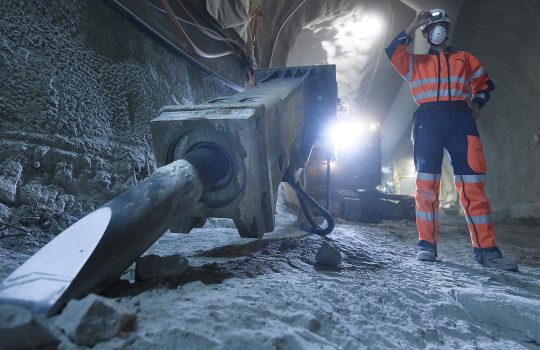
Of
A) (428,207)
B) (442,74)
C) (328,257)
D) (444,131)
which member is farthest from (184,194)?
(442,74)

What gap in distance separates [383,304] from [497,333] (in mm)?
362

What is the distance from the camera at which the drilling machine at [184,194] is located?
2.71ft

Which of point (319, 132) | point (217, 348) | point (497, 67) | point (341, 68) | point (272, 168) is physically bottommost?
point (217, 348)

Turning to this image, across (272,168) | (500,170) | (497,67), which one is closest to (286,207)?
(272,168)

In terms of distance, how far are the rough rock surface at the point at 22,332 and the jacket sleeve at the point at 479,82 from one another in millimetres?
3031

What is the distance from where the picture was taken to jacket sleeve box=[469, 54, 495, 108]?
2.55m

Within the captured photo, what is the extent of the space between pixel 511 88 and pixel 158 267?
8078mm

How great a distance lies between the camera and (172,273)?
1146 mm

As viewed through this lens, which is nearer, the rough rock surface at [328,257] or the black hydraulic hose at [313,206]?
the rough rock surface at [328,257]

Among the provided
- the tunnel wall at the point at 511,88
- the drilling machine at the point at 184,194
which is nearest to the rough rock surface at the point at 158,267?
the drilling machine at the point at 184,194

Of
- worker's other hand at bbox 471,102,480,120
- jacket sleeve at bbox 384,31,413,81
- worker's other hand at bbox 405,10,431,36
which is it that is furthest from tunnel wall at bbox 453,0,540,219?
jacket sleeve at bbox 384,31,413,81

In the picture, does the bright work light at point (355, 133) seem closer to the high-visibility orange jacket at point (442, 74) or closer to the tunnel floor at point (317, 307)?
the high-visibility orange jacket at point (442, 74)

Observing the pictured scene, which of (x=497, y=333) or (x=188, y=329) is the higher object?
(x=188, y=329)

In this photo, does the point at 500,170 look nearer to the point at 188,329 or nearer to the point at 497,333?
the point at 497,333
